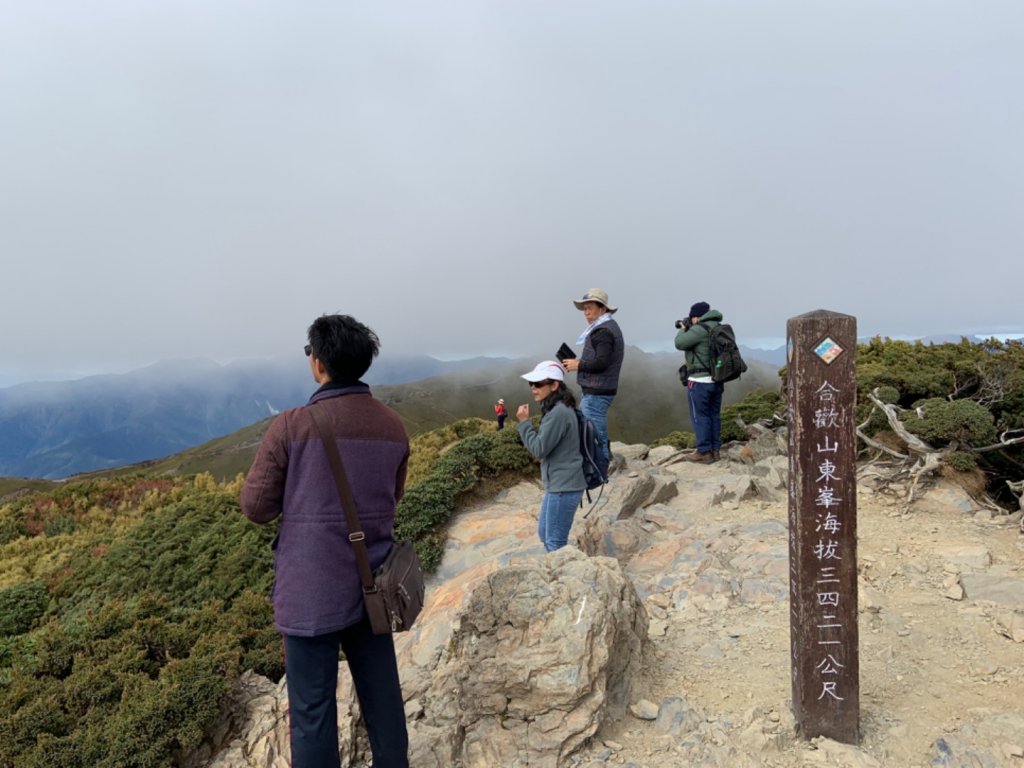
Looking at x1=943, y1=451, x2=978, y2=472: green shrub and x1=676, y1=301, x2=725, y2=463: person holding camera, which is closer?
x1=943, y1=451, x2=978, y2=472: green shrub

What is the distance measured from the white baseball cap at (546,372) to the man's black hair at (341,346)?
93.2 inches

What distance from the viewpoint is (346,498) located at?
3.08 m

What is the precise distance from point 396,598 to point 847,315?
11.3 ft

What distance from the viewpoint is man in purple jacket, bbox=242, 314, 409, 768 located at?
3.05 m

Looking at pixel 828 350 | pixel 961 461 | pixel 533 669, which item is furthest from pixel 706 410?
pixel 533 669

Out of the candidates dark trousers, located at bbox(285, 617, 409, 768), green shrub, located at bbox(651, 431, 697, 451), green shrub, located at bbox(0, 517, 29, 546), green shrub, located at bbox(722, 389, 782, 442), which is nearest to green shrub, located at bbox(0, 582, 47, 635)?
green shrub, located at bbox(0, 517, 29, 546)

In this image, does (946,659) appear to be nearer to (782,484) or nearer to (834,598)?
(834,598)

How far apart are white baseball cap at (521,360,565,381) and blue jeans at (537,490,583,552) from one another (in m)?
1.24

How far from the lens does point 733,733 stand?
4.18 meters

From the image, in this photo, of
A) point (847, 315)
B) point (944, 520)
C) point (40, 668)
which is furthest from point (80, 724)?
point (944, 520)

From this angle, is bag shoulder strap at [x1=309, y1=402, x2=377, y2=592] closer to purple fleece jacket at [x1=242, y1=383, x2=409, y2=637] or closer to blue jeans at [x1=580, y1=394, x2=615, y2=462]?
purple fleece jacket at [x1=242, y1=383, x2=409, y2=637]

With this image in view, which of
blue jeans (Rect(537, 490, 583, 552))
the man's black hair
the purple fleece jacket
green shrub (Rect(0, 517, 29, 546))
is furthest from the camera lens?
green shrub (Rect(0, 517, 29, 546))

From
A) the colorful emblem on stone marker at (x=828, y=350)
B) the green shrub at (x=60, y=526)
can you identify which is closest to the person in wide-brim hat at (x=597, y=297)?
the colorful emblem on stone marker at (x=828, y=350)

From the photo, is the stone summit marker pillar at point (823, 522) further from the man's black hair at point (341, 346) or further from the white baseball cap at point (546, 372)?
the man's black hair at point (341, 346)
